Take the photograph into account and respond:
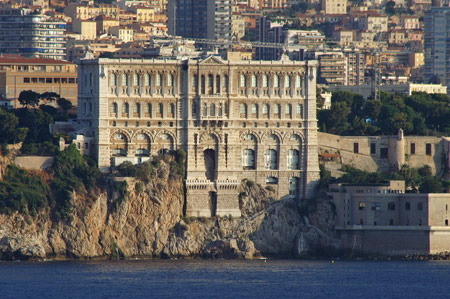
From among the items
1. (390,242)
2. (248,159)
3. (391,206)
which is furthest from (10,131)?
(390,242)

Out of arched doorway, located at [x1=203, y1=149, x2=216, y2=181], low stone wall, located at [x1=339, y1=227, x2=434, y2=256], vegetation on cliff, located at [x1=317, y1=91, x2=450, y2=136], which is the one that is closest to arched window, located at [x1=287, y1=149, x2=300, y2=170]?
arched doorway, located at [x1=203, y1=149, x2=216, y2=181]

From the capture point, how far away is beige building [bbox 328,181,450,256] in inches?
5182

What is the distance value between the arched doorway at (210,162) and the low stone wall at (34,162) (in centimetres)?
1376

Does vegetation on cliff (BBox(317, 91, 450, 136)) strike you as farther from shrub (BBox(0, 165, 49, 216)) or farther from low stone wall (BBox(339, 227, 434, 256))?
shrub (BBox(0, 165, 49, 216))

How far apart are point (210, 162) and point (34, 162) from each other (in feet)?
51.2

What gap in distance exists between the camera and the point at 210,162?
137000mm

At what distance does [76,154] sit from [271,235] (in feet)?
58.3

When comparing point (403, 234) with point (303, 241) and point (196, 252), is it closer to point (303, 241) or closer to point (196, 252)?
point (303, 241)

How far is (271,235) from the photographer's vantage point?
134 metres

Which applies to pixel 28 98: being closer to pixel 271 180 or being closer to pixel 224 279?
pixel 271 180

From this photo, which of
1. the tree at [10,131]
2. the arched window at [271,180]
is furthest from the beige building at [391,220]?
the tree at [10,131]

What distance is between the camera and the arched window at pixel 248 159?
451 feet

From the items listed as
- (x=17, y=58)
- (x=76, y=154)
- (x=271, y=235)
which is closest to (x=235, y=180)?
(x=271, y=235)

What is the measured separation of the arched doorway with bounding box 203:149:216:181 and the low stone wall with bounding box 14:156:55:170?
13.8 metres
